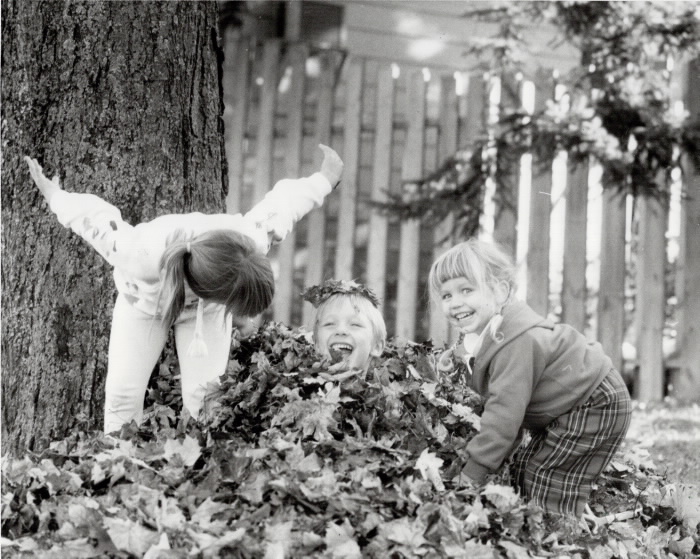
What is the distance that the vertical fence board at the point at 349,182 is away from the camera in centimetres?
657

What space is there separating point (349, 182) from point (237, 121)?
3.31 ft

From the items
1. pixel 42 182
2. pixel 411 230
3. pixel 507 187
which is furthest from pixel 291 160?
pixel 42 182

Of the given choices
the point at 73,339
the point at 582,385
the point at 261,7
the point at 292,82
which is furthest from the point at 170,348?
the point at 261,7

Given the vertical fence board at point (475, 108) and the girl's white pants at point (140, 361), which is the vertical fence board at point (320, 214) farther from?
the girl's white pants at point (140, 361)

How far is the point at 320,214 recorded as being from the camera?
6500 mm

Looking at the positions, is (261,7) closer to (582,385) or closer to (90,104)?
(90,104)

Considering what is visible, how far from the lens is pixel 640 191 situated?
6.58 meters

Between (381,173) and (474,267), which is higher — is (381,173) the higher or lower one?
the higher one

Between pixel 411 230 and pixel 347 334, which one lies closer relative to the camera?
pixel 347 334

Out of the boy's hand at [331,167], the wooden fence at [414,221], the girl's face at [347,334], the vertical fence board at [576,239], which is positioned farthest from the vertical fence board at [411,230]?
the girl's face at [347,334]

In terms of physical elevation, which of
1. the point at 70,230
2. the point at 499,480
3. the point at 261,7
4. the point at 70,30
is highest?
the point at 261,7

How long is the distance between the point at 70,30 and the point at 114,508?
6.11 feet

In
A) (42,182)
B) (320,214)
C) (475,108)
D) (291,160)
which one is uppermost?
(475,108)

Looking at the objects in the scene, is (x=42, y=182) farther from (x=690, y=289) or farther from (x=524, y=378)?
(x=690, y=289)
